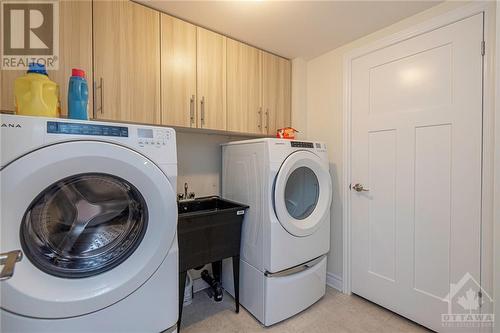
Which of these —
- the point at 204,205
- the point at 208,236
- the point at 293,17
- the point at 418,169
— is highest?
the point at 293,17

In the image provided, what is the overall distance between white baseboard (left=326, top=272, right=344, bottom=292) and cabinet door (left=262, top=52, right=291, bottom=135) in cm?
140

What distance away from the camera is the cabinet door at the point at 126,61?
4.29 ft

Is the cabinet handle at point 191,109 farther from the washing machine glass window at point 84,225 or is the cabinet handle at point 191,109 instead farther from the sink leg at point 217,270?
the sink leg at point 217,270

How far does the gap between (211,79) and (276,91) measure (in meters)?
0.68

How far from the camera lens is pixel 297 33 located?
5.96ft

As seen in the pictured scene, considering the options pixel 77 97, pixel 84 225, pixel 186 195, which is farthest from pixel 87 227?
pixel 186 195

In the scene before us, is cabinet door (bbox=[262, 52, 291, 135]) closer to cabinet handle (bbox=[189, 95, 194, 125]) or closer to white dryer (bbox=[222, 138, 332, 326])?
white dryer (bbox=[222, 138, 332, 326])

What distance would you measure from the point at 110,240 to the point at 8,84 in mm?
896

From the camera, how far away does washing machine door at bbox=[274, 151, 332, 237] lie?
5.02ft

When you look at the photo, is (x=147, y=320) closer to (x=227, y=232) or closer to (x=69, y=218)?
(x=69, y=218)

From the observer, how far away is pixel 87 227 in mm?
1051

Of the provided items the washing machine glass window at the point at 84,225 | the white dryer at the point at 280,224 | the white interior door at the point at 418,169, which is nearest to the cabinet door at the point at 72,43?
the washing machine glass window at the point at 84,225

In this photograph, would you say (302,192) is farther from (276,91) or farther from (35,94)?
(35,94)

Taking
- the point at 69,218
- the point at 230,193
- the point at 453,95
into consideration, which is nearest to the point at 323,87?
the point at 453,95
